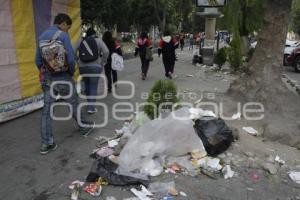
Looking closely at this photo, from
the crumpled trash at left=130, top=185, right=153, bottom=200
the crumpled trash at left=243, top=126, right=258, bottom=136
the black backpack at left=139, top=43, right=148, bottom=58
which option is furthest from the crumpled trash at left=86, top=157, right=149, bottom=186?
the black backpack at left=139, top=43, right=148, bottom=58

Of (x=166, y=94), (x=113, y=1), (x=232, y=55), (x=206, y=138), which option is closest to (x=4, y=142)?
(x=166, y=94)

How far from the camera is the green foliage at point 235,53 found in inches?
568

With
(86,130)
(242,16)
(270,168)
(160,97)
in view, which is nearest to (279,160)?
(270,168)

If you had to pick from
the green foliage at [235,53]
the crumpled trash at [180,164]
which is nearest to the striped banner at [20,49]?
the crumpled trash at [180,164]

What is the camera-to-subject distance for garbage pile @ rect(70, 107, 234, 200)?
438 cm

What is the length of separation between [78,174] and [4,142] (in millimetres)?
1769

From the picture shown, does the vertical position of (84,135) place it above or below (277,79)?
below

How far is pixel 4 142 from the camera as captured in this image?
18.9ft

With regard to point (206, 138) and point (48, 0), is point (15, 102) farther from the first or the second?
point (206, 138)

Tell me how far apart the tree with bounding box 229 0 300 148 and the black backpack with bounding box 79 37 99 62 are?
300 cm

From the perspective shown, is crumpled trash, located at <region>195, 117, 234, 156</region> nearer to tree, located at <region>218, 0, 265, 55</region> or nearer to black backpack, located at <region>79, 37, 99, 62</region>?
black backpack, located at <region>79, 37, 99, 62</region>

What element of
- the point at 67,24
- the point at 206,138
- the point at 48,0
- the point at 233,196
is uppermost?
the point at 48,0

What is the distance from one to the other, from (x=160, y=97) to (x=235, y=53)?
9.52m

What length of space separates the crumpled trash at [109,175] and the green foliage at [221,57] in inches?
474
